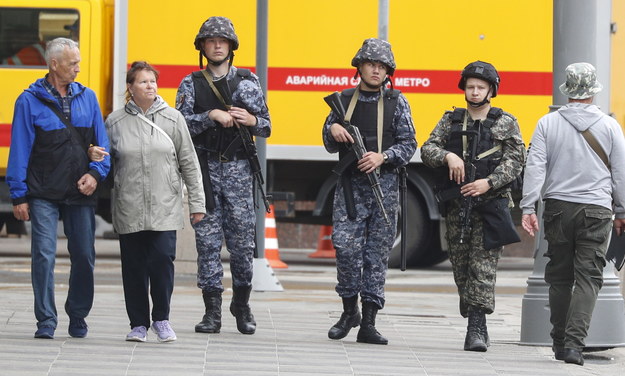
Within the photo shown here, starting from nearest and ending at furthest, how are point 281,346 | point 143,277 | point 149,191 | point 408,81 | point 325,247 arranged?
1. point 149,191
2. point 143,277
3. point 281,346
4. point 408,81
5. point 325,247

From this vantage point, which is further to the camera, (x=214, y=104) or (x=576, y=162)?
(x=214, y=104)

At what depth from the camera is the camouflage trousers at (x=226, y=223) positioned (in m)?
8.54

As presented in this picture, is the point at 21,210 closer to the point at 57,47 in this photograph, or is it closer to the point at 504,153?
the point at 57,47

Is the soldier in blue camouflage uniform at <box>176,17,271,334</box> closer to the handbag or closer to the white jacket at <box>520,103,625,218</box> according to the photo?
the handbag

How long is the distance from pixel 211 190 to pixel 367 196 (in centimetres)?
91

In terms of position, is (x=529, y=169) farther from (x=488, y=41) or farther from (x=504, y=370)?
(x=488, y=41)

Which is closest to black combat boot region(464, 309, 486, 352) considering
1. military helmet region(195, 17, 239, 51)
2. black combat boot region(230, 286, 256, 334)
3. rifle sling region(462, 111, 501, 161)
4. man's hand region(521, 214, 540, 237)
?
man's hand region(521, 214, 540, 237)

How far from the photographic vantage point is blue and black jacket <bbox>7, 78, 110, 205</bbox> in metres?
7.90

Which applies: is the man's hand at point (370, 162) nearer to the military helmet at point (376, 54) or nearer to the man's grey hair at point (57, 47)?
the military helmet at point (376, 54)

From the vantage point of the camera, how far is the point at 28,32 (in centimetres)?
1642

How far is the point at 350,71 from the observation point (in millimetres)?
16156

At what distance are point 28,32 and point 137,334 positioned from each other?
8973mm

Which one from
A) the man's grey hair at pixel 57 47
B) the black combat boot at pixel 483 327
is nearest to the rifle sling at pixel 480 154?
the black combat boot at pixel 483 327

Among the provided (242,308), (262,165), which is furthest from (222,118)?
(262,165)
